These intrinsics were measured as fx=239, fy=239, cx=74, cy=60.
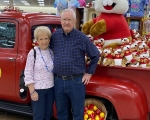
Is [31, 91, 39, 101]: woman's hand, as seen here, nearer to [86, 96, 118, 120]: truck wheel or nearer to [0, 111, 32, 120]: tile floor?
[86, 96, 118, 120]: truck wheel

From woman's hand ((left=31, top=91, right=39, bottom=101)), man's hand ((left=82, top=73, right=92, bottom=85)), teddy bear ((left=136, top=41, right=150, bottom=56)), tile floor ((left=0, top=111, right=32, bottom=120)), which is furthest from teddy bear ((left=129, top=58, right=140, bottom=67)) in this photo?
tile floor ((left=0, top=111, right=32, bottom=120))

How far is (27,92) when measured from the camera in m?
2.73

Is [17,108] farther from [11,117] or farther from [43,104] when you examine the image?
[43,104]

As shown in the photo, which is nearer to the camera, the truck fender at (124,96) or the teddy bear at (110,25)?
the truck fender at (124,96)

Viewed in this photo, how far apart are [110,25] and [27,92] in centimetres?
126

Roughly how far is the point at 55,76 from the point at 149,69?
87 cm

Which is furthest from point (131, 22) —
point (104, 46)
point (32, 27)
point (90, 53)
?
point (90, 53)

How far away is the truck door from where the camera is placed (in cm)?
281

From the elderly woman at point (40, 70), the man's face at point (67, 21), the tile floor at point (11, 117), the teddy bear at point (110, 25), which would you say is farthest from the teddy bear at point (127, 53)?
the tile floor at point (11, 117)

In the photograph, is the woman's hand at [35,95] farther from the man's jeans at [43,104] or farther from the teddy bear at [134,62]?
the teddy bear at [134,62]

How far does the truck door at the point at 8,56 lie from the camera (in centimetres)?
281

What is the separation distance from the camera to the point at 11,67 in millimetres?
2795

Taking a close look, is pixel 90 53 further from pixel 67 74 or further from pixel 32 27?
pixel 32 27

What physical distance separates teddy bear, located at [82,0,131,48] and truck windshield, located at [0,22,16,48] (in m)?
0.92
